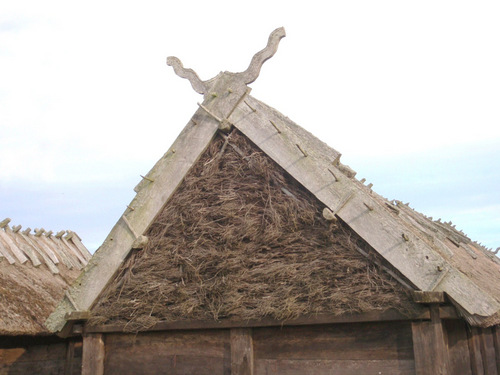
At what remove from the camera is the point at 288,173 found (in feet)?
21.8

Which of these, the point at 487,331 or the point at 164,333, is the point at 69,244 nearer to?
the point at 164,333

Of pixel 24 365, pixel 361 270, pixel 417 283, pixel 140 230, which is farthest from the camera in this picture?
pixel 24 365

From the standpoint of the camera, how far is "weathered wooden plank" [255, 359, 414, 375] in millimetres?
5766

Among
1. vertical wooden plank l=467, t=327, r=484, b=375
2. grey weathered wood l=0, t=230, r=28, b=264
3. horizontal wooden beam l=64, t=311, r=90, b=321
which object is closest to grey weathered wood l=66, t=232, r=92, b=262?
grey weathered wood l=0, t=230, r=28, b=264

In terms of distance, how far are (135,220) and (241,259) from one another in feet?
5.02

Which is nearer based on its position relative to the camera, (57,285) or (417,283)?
(417,283)

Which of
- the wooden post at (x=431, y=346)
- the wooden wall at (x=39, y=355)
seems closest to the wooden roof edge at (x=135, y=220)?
the wooden wall at (x=39, y=355)

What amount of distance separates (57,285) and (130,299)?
453cm

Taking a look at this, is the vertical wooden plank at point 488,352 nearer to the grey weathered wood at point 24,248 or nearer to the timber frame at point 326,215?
the timber frame at point 326,215

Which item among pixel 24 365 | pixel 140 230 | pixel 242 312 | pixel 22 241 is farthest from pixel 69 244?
pixel 242 312

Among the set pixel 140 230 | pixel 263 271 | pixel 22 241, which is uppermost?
pixel 22 241

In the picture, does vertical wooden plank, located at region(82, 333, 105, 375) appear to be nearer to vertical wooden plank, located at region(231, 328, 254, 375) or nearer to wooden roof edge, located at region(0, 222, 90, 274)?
vertical wooden plank, located at region(231, 328, 254, 375)

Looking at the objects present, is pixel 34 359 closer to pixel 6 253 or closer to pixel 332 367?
pixel 6 253

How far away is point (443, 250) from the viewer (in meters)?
6.57
